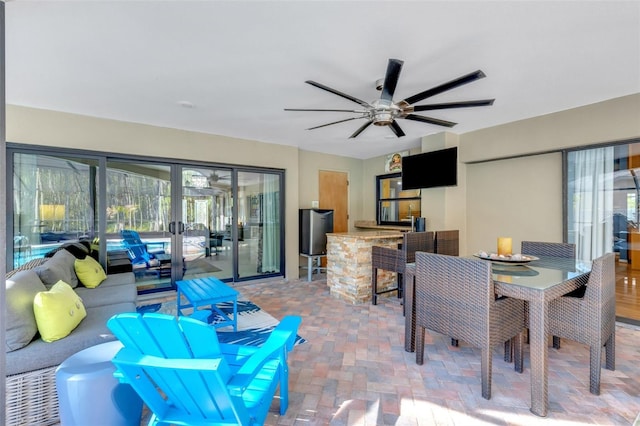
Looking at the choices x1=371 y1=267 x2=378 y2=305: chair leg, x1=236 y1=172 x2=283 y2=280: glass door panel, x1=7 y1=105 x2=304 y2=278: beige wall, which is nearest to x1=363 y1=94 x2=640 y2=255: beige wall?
x1=371 y1=267 x2=378 y2=305: chair leg

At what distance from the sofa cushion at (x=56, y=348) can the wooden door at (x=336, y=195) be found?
474 centimetres

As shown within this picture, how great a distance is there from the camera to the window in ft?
19.7

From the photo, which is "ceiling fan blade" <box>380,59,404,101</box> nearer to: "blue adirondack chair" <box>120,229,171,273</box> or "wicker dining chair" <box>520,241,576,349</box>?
"wicker dining chair" <box>520,241,576,349</box>

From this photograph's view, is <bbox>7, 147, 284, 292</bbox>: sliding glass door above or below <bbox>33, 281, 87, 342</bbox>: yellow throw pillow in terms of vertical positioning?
above

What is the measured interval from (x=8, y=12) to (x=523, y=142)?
525 cm

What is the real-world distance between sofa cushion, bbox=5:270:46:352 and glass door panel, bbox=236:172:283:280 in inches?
126

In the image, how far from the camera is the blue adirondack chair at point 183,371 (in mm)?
1287

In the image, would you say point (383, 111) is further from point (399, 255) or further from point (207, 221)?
point (207, 221)

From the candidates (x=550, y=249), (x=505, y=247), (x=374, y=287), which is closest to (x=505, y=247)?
(x=505, y=247)

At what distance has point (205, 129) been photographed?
179 inches

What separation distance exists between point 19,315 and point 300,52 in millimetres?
2614

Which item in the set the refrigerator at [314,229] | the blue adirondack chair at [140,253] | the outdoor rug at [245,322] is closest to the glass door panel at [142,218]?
the blue adirondack chair at [140,253]

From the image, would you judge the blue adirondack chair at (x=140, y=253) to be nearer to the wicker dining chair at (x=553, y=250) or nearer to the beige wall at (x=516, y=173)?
the beige wall at (x=516, y=173)

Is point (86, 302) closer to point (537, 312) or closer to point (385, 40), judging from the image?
point (385, 40)
